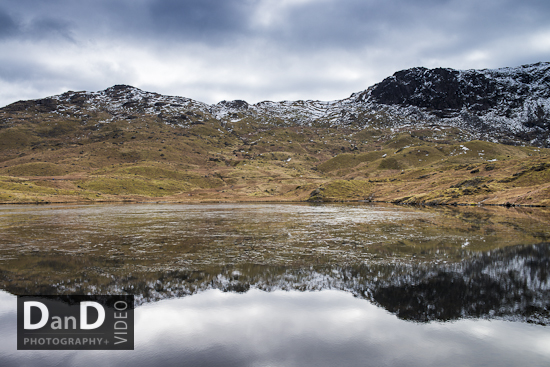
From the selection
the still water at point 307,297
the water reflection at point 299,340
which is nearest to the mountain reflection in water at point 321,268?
the still water at point 307,297

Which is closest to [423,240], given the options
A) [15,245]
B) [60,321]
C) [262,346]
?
[262,346]

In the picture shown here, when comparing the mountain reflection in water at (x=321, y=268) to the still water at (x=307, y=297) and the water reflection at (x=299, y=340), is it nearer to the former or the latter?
the still water at (x=307, y=297)

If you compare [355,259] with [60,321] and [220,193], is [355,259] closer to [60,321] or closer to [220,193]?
[60,321]

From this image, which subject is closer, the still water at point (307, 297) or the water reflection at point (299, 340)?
the water reflection at point (299, 340)

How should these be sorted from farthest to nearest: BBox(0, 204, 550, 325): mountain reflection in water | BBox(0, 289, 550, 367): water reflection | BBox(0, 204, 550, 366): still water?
1. BBox(0, 204, 550, 325): mountain reflection in water
2. BBox(0, 204, 550, 366): still water
3. BBox(0, 289, 550, 367): water reflection

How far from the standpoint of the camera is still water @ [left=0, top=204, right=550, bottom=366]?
7.59 metres

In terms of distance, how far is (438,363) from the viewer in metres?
7.05

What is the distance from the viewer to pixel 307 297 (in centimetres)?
1184

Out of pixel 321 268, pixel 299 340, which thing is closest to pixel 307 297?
pixel 299 340

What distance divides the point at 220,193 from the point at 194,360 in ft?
422

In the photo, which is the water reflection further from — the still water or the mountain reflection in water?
the mountain reflection in water

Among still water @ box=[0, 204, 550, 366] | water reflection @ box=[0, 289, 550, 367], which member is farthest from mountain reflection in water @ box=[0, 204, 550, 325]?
water reflection @ box=[0, 289, 550, 367]

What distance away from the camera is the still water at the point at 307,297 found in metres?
7.59

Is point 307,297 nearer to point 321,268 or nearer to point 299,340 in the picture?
point 299,340
